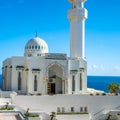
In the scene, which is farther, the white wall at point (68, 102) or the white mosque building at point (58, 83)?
the white mosque building at point (58, 83)

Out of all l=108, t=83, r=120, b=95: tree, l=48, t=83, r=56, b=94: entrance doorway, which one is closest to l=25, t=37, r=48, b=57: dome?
l=48, t=83, r=56, b=94: entrance doorway

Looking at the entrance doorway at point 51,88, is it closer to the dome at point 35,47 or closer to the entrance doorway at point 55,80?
the entrance doorway at point 55,80

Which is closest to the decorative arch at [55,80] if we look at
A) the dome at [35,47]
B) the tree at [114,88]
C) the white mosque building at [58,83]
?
the white mosque building at [58,83]

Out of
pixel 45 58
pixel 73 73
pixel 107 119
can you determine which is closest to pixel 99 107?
pixel 107 119

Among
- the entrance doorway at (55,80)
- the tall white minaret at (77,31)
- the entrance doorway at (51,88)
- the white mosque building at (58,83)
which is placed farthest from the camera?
the tall white minaret at (77,31)

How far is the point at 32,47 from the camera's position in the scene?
46906 mm

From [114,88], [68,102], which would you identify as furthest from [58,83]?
[114,88]

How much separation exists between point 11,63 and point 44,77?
17.3ft

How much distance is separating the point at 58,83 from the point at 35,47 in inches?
285

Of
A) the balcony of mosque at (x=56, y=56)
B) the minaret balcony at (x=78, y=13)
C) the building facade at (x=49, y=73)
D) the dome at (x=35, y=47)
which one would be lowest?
the building facade at (x=49, y=73)

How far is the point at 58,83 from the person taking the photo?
44.0 metres

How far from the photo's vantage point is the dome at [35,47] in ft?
153

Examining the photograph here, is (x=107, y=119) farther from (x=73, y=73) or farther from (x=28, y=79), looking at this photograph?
(x=28, y=79)

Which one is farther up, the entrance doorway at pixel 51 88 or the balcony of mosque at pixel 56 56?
the balcony of mosque at pixel 56 56
